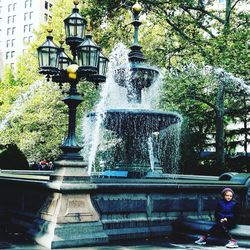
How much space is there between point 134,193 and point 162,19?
18423 mm

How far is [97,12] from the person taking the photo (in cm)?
2420

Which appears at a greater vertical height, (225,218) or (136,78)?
(136,78)

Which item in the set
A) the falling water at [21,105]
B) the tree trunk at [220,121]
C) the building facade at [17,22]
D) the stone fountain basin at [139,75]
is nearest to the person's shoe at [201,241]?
the stone fountain basin at [139,75]

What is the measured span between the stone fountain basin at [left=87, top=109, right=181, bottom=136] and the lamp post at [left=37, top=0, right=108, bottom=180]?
2.22 metres

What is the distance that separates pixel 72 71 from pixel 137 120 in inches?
142

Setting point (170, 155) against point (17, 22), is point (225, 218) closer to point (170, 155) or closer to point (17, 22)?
point (170, 155)

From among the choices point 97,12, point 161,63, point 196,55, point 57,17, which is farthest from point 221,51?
point 57,17

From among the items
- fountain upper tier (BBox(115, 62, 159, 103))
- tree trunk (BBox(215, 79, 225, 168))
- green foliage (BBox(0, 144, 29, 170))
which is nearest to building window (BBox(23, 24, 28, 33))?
tree trunk (BBox(215, 79, 225, 168))

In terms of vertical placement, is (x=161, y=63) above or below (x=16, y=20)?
below

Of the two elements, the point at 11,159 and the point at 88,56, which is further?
the point at 11,159

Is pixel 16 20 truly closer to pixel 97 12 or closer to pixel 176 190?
pixel 97 12

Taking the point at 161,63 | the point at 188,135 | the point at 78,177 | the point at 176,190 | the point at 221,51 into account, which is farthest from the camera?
the point at 188,135

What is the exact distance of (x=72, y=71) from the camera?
8.77 meters

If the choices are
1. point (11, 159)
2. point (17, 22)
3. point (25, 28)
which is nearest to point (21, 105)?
point (11, 159)
